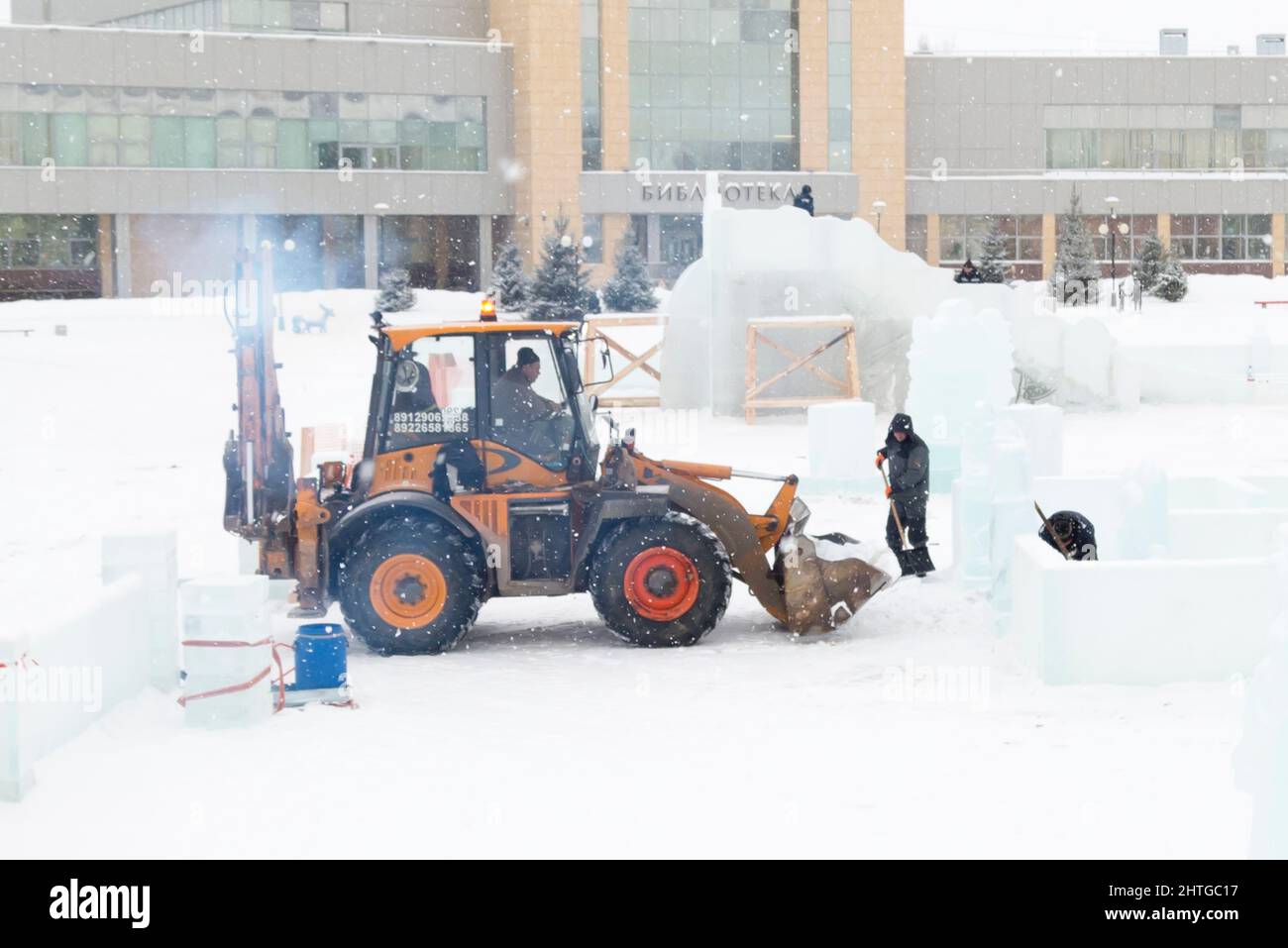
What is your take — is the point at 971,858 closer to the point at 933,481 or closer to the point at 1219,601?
the point at 1219,601

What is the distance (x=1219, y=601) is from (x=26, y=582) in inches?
364

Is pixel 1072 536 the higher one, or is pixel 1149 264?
pixel 1149 264

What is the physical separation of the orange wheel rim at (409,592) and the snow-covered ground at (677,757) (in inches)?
12.4

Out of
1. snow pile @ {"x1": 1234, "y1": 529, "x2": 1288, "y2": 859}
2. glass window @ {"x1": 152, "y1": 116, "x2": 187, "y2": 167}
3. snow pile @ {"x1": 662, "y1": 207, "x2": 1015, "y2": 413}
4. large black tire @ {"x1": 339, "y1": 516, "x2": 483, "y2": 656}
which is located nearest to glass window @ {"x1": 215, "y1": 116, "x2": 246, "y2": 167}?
glass window @ {"x1": 152, "y1": 116, "x2": 187, "y2": 167}

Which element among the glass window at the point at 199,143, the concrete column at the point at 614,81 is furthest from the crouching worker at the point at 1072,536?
the concrete column at the point at 614,81

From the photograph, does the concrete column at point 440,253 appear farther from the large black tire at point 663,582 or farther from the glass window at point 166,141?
the large black tire at point 663,582

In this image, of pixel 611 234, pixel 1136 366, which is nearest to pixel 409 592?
pixel 1136 366

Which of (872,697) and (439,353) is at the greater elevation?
(439,353)

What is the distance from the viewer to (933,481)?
64.5ft

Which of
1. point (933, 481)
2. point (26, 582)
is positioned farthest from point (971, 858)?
point (933, 481)

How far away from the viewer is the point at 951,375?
1986 centimetres

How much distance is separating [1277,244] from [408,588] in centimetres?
6402

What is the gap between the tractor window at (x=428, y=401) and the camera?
12078 millimetres

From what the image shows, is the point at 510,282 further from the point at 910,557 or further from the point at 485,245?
the point at 910,557
